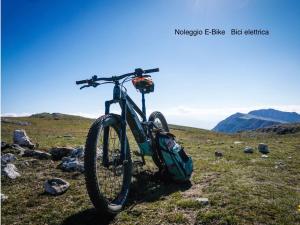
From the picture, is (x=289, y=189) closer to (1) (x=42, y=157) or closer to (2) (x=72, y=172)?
(2) (x=72, y=172)

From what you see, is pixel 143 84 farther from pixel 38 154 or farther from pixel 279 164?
pixel 279 164

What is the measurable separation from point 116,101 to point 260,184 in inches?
242

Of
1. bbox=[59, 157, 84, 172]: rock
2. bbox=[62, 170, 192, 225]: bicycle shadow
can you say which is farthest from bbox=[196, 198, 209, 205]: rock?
bbox=[59, 157, 84, 172]: rock

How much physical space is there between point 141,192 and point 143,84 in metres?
4.27

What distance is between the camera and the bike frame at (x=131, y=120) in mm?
8891

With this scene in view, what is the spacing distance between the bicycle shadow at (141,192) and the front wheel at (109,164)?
45 centimetres

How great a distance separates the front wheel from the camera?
22.9 ft

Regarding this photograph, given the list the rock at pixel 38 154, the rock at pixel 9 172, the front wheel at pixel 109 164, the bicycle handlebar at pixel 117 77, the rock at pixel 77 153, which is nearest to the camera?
the front wheel at pixel 109 164

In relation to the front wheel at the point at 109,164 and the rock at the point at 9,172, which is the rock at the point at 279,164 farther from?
the rock at the point at 9,172

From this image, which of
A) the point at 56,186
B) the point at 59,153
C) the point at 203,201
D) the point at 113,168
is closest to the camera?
the point at 203,201

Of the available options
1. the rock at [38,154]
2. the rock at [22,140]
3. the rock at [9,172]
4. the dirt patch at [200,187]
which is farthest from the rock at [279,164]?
the rock at [22,140]

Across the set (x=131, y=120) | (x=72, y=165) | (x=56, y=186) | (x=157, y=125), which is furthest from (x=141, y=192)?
(x=157, y=125)

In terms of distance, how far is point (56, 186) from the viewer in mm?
10070

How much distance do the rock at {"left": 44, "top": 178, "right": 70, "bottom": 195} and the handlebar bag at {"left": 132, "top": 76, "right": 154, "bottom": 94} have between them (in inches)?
180
